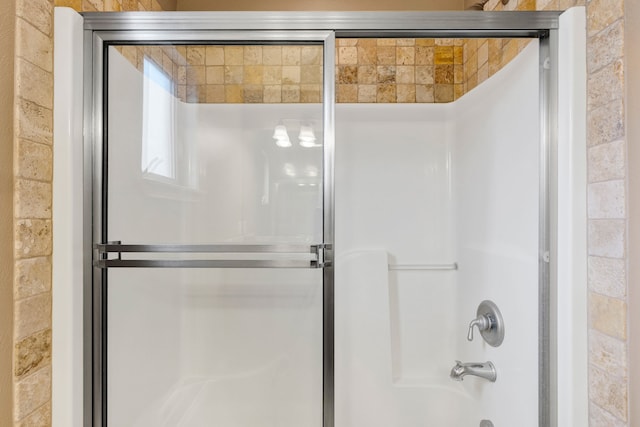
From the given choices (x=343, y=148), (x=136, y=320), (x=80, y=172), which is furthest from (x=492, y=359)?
(x=80, y=172)

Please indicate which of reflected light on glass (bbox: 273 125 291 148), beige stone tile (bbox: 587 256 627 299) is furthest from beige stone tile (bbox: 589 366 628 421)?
reflected light on glass (bbox: 273 125 291 148)

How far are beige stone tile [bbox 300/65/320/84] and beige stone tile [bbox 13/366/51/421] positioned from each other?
40.2 inches

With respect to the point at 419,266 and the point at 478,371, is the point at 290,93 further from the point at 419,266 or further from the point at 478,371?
the point at 478,371

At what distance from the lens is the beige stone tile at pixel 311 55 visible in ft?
3.44

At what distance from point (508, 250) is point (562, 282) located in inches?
12.4

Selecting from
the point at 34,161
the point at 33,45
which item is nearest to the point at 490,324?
the point at 34,161

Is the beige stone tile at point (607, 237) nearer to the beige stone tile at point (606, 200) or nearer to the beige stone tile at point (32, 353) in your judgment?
the beige stone tile at point (606, 200)

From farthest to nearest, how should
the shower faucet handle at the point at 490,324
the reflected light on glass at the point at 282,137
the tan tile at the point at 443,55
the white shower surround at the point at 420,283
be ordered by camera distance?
the tan tile at the point at 443,55 < the white shower surround at the point at 420,283 < the shower faucet handle at the point at 490,324 < the reflected light on glass at the point at 282,137

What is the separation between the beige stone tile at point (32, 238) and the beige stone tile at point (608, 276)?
54.4 inches

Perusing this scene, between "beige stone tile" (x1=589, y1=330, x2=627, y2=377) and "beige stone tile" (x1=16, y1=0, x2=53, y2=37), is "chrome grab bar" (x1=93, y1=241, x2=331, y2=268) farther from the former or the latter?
"beige stone tile" (x1=589, y1=330, x2=627, y2=377)

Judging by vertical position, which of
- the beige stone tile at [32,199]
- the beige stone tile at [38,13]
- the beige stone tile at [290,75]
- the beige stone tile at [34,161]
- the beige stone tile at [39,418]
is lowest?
the beige stone tile at [39,418]

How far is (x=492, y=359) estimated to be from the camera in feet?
4.74

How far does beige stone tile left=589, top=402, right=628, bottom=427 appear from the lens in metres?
0.88

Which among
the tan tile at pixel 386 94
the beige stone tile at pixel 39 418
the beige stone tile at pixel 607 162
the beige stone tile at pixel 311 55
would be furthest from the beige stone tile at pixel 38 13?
the beige stone tile at pixel 607 162
